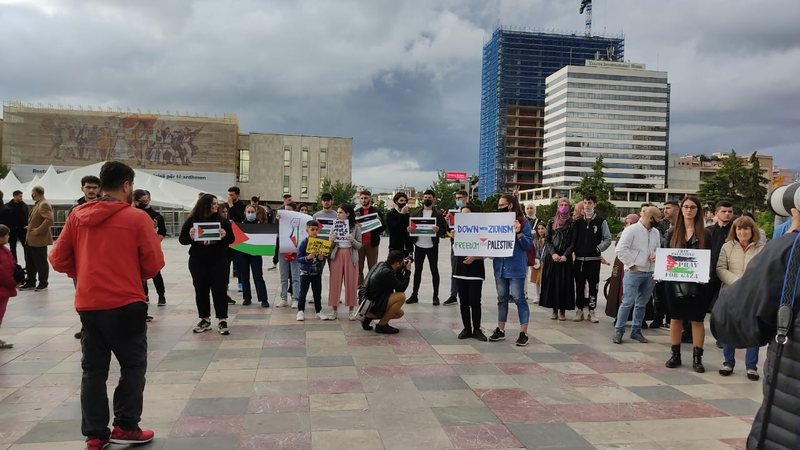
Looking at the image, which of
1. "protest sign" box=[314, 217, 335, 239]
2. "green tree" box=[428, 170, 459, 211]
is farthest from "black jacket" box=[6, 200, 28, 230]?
"green tree" box=[428, 170, 459, 211]

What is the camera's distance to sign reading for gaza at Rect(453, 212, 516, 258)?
6742 mm

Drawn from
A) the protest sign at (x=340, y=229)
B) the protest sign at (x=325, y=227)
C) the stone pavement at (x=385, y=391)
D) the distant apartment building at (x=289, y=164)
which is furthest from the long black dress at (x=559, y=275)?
the distant apartment building at (x=289, y=164)

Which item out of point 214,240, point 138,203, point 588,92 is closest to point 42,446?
point 214,240

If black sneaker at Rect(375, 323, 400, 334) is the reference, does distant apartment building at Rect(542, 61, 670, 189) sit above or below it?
above

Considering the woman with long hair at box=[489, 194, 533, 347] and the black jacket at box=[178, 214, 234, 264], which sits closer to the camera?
the woman with long hair at box=[489, 194, 533, 347]

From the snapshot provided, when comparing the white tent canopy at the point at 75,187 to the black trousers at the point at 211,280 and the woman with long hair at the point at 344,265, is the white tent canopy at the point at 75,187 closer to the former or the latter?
the woman with long hair at the point at 344,265

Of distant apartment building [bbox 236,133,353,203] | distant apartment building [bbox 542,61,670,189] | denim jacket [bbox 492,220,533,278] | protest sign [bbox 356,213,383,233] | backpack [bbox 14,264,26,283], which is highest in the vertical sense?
distant apartment building [bbox 542,61,670,189]

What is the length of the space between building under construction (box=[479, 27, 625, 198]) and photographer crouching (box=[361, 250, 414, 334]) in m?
134

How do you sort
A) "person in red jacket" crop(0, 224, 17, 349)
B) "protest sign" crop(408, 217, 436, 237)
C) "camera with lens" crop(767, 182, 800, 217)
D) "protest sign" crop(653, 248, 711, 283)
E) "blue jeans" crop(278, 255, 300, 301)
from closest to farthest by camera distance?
"camera with lens" crop(767, 182, 800, 217), "protest sign" crop(653, 248, 711, 283), "person in red jacket" crop(0, 224, 17, 349), "blue jeans" crop(278, 255, 300, 301), "protest sign" crop(408, 217, 436, 237)

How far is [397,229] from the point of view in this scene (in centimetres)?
991

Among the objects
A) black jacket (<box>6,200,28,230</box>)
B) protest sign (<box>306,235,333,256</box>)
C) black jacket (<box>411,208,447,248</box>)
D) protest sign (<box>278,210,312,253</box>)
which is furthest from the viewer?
black jacket (<box>6,200,28,230</box>)

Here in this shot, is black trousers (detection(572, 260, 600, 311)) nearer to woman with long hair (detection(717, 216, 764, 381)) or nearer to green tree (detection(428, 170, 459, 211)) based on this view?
woman with long hair (detection(717, 216, 764, 381))

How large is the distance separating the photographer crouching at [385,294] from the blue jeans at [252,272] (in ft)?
9.12

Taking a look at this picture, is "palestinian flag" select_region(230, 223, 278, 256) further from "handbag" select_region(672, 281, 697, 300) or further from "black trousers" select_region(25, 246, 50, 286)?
"handbag" select_region(672, 281, 697, 300)
